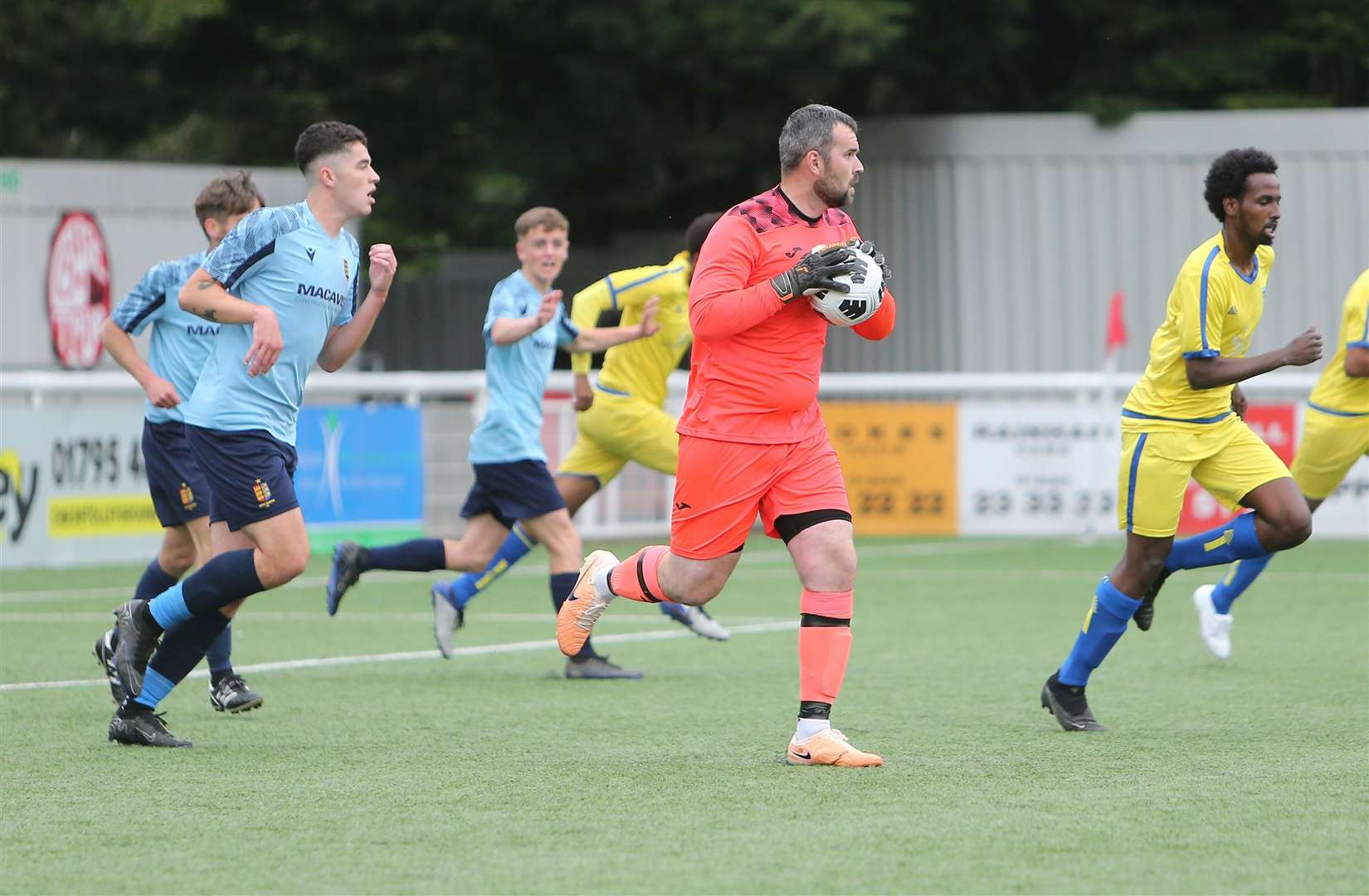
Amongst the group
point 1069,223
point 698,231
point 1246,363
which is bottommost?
point 1246,363

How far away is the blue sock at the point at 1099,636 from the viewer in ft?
25.4

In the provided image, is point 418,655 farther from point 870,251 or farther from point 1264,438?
point 1264,438

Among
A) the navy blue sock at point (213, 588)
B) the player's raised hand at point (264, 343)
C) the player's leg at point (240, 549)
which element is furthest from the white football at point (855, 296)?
the navy blue sock at point (213, 588)

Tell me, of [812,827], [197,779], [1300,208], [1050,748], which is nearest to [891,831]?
[812,827]

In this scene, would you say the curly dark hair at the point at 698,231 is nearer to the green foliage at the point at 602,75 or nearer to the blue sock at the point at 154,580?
the blue sock at the point at 154,580

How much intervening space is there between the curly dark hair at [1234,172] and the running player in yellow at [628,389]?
11.7ft

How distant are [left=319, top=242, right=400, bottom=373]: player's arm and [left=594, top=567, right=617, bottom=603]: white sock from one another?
115 cm

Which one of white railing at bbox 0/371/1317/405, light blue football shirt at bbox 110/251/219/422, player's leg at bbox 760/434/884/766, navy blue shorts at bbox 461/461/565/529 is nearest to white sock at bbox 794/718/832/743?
player's leg at bbox 760/434/884/766

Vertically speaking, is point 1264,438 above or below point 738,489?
below

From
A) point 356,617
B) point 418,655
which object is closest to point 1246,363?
point 418,655

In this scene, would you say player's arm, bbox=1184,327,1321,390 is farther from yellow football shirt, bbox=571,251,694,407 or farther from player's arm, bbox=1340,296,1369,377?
yellow football shirt, bbox=571,251,694,407

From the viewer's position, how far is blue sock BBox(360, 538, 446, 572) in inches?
406

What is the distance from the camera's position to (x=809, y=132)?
6809mm

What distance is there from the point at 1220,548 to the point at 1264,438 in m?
10.0
